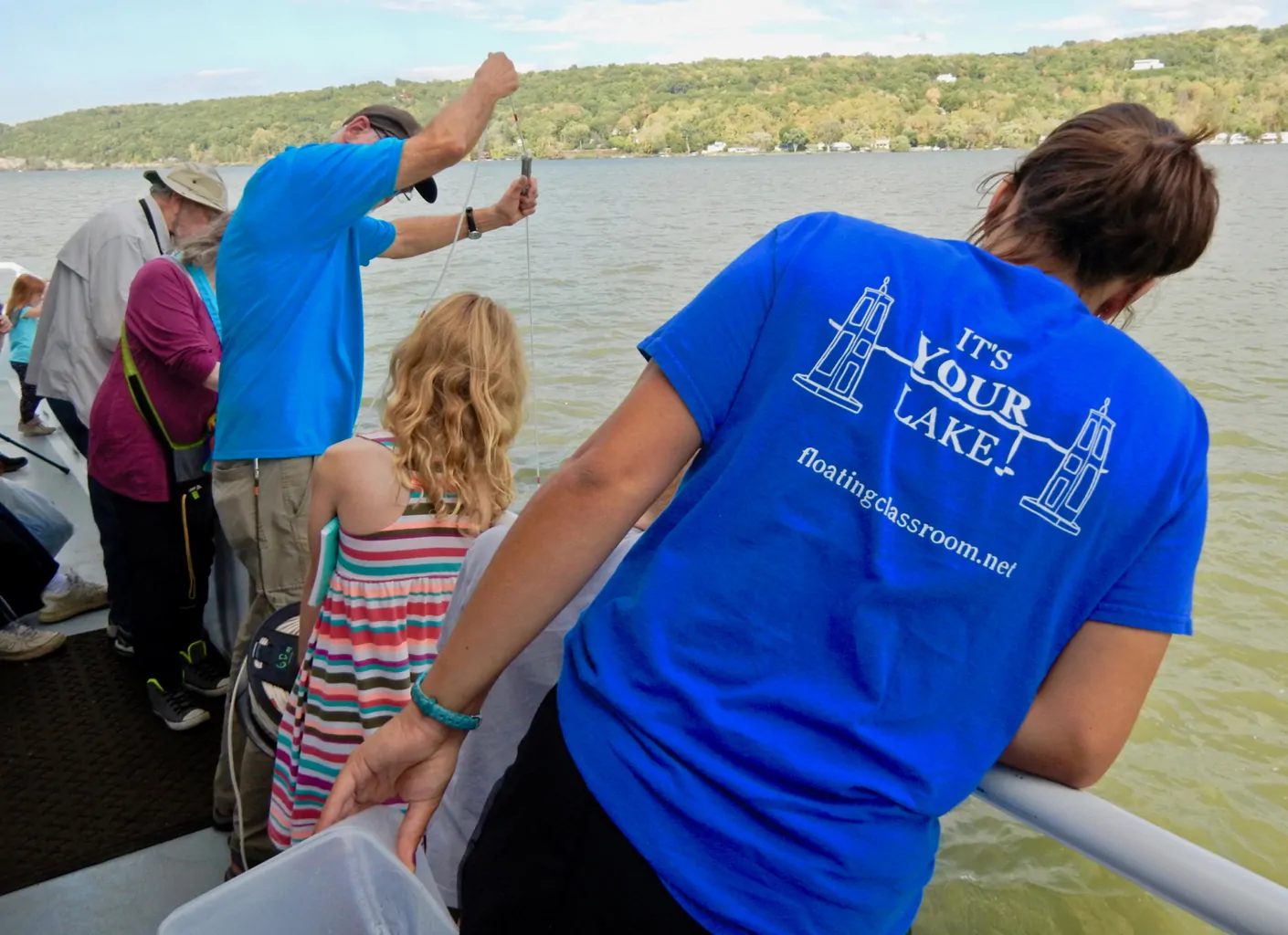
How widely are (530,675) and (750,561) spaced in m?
0.39

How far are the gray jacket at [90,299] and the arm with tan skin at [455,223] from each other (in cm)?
88

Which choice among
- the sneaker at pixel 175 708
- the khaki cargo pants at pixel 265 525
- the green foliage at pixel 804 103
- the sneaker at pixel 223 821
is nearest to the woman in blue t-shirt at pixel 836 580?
the khaki cargo pants at pixel 265 525

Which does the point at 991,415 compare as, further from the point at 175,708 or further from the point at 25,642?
the point at 25,642

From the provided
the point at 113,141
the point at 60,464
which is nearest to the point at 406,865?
the point at 60,464

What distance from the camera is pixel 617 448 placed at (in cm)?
79

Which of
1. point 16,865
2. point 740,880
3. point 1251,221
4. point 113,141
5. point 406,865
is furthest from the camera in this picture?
point 1251,221

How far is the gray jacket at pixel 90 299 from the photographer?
3.36m

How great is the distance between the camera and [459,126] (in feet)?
7.53

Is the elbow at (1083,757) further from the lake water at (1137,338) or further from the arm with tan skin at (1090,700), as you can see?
the lake water at (1137,338)

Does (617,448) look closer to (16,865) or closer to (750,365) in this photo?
(750,365)

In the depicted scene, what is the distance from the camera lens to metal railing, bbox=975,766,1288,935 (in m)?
0.71

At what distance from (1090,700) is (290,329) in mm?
2024

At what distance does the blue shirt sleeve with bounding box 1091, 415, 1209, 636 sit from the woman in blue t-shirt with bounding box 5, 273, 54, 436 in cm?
556

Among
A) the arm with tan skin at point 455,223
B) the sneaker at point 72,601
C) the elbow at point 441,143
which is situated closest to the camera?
the elbow at point 441,143
